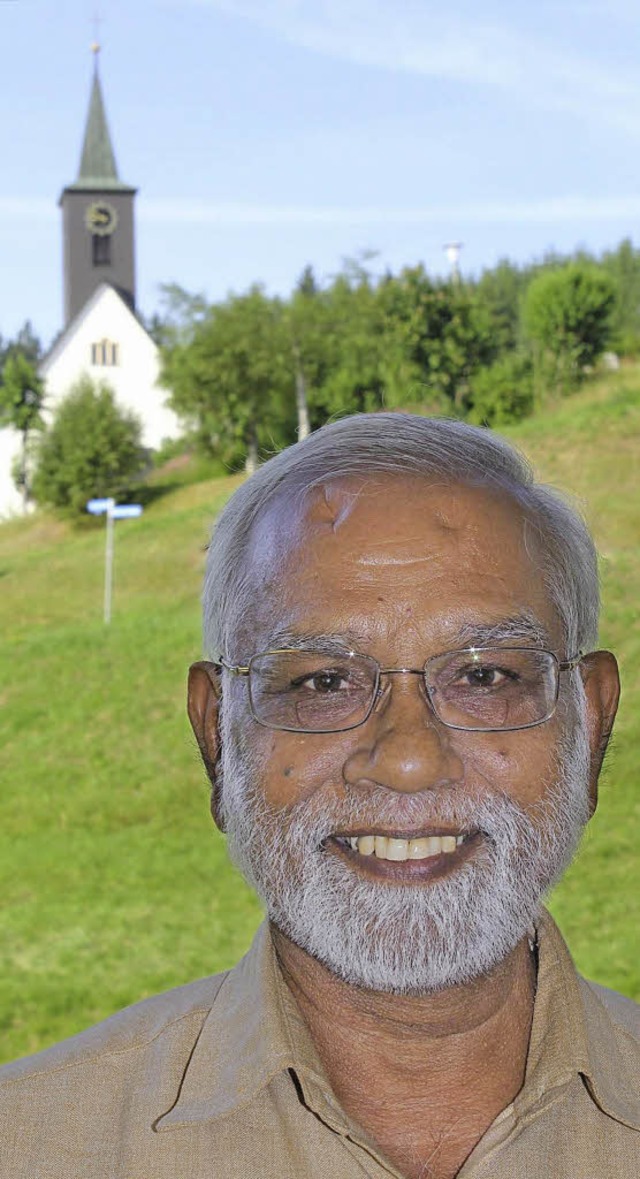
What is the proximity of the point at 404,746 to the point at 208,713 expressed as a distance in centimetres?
48

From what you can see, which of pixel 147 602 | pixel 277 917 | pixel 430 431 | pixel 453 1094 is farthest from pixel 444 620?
pixel 147 602

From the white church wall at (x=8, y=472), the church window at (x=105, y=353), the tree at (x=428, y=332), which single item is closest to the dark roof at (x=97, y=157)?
the church window at (x=105, y=353)

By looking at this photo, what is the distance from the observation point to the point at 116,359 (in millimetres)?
58469

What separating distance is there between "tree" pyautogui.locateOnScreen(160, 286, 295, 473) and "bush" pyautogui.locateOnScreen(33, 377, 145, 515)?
8.16 feet

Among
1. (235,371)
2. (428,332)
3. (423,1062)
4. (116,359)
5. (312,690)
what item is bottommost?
(116,359)

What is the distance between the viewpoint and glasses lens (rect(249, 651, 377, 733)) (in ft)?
6.39

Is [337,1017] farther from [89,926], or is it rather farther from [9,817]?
[9,817]

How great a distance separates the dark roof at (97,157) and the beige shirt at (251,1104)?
219 feet

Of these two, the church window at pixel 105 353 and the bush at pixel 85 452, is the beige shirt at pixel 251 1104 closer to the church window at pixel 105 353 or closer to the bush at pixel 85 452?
the bush at pixel 85 452

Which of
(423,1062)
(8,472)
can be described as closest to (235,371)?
(8,472)

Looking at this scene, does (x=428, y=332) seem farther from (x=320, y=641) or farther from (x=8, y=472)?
(x=320, y=641)

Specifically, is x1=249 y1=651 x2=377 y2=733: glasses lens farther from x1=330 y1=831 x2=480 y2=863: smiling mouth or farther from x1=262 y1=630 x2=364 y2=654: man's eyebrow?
x1=330 y1=831 x2=480 y2=863: smiling mouth

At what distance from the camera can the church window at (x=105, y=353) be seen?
5812cm

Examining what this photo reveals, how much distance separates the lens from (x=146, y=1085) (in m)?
1.90
